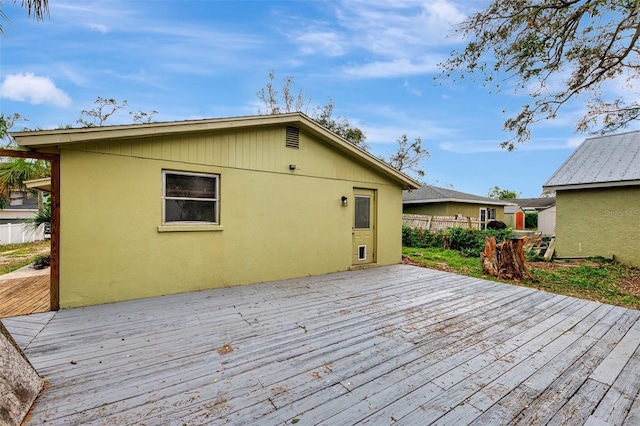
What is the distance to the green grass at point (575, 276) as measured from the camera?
5477mm

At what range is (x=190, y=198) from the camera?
17.3 ft

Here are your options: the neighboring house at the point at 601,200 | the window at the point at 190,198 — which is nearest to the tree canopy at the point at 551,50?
the neighboring house at the point at 601,200

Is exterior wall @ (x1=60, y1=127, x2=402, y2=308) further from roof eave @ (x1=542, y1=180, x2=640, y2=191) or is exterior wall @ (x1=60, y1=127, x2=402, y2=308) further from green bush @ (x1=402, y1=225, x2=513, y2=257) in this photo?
roof eave @ (x1=542, y1=180, x2=640, y2=191)

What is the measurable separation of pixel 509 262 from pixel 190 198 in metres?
7.50

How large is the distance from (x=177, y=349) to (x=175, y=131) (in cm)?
353

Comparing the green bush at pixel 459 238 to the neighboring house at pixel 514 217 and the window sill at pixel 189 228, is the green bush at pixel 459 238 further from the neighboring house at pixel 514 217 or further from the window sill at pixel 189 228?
the neighboring house at pixel 514 217

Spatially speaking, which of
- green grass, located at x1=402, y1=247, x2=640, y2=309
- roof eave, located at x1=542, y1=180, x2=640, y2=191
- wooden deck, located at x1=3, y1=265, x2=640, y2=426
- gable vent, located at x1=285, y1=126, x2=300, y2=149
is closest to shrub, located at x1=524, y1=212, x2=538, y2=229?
roof eave, located at x1=542, y1=180, x2=640, y2=191

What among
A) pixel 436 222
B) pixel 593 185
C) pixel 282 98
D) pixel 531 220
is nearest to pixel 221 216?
pixel 593 185

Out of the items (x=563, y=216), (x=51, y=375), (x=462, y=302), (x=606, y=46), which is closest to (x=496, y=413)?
(x=462, y=302)

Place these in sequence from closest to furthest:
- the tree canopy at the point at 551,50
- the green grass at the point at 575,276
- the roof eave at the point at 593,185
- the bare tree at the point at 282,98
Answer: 1. the green grass at the point at 575,276
2. the tree canopy at the point at 551,50
3. the roof eave at the point at 593,185
4. the bare tree at the point at 282,98

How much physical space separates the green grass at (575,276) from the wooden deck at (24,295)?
8.71 m

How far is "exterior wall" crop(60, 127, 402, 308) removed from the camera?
434 cm

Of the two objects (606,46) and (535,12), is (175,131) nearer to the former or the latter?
(535,12)

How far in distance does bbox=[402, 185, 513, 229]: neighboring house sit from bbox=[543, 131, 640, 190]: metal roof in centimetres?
696
